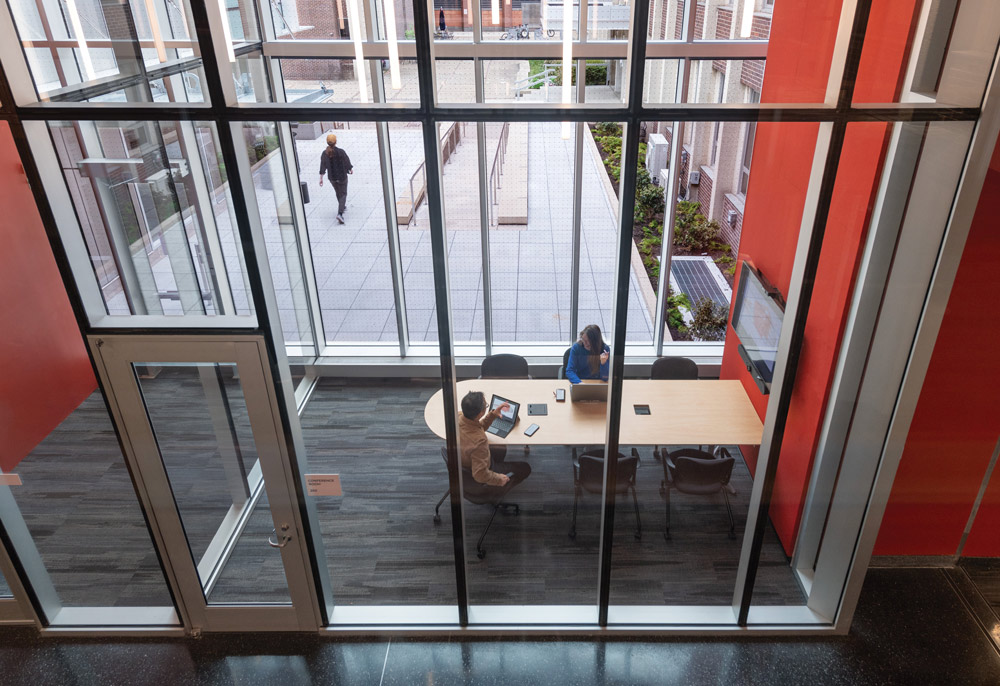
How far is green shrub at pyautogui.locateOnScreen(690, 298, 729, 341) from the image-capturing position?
21.1ft

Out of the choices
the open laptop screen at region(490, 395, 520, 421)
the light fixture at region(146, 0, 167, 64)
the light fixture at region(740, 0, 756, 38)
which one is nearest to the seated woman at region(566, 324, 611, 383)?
the open laptop screen at region(490, 395, 520, 421)

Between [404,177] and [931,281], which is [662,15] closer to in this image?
[404,177]

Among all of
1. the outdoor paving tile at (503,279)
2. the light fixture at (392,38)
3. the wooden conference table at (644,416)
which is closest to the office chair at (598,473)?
the wooden conference table at (644,416)

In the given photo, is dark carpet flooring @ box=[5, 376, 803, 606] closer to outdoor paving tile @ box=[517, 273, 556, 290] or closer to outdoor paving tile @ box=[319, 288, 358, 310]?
outdoor paving tile @ box=[319, 288, 358, 310]

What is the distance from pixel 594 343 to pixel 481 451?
118 cm

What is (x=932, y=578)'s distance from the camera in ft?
15.1

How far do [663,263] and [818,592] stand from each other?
329cm

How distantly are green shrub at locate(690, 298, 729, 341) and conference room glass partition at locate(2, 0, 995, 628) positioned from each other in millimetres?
31

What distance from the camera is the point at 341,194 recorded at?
523cm

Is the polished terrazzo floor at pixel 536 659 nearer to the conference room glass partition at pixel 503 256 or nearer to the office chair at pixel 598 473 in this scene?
the conference room glass partition at pixel 503 256

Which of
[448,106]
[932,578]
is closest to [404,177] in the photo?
[448,106]

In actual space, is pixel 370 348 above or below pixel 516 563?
above

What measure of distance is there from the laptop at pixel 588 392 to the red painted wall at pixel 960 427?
2.05 m

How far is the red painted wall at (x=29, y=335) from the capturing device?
367 cm
